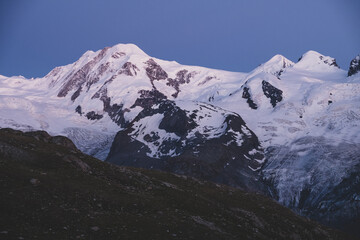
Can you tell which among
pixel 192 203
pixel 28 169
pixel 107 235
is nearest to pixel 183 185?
pixel 192 203

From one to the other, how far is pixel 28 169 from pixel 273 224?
3135 cm

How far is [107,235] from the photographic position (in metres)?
31.7

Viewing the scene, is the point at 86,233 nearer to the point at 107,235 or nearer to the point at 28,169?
the point at 107,235

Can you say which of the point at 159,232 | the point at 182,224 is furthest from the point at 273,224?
the point at 159,232

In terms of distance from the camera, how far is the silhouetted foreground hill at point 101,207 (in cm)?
3219

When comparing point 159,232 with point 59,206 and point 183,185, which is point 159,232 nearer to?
point 59,206

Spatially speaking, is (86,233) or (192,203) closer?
(86,233)

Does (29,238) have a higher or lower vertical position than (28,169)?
lower

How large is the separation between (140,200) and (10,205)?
515 inches

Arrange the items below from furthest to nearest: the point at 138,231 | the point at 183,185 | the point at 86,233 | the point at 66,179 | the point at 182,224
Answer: the point at 183,185 → the point at 66,179 → the point at 182,224 → the point at 138,231 → the point at 86,233

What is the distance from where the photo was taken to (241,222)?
4712 cm

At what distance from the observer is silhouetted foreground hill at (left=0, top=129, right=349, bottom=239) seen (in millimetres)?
32188

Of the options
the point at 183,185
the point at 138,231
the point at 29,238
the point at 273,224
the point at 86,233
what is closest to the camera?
the point at 29,238

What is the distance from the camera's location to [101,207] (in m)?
37.8
